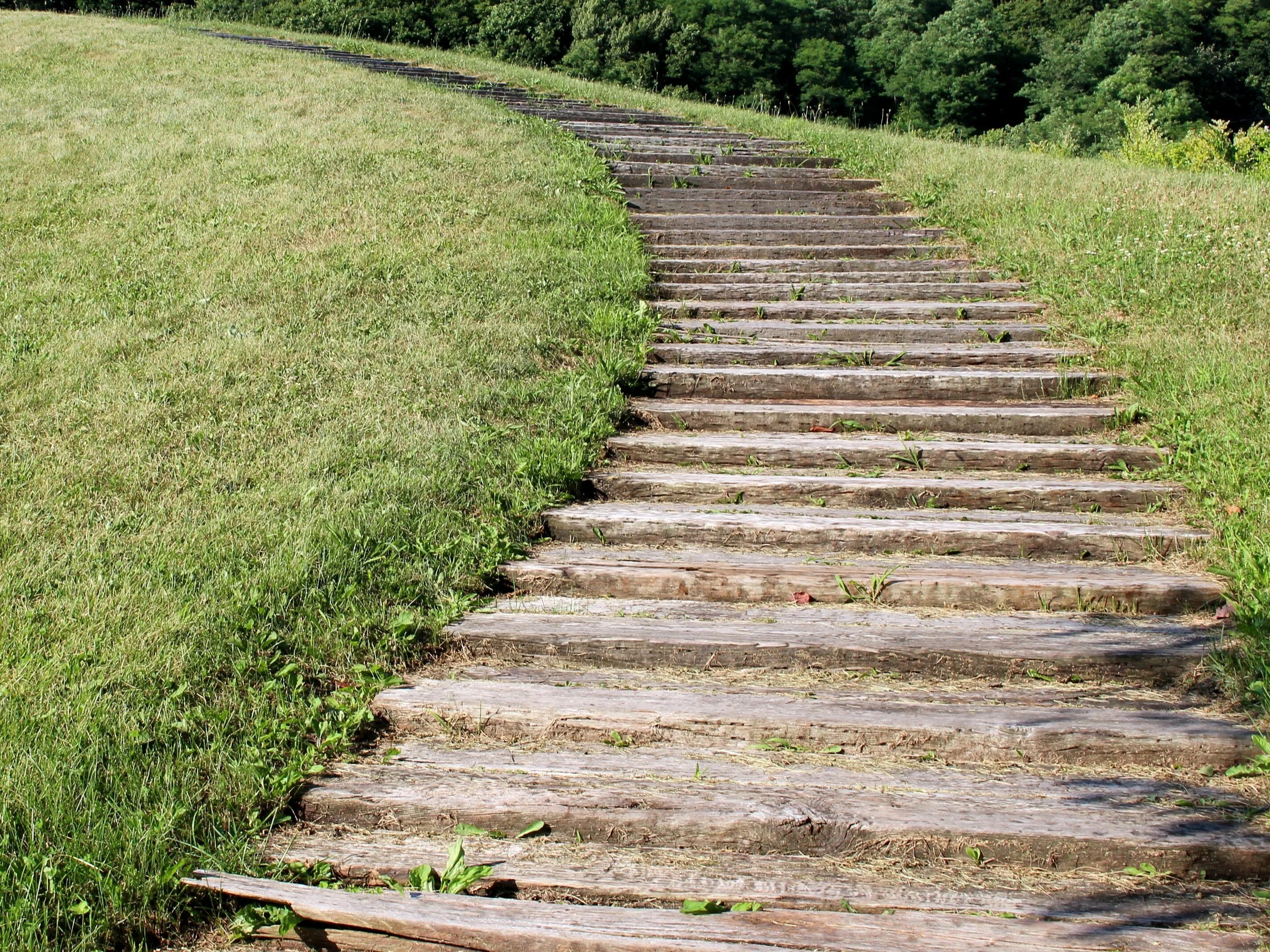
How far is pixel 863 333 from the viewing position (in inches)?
265

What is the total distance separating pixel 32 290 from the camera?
7199mm

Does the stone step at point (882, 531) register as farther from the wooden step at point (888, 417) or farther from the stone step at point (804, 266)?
the stone step at point (804, 266)

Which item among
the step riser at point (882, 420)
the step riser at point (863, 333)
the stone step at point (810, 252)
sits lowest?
the step riser at point (882, 420)

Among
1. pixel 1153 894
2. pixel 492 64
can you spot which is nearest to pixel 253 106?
pixel 492 64

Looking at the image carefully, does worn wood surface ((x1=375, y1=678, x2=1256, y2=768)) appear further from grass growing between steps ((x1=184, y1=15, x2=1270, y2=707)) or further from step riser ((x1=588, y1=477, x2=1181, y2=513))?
step riser ((x1=588, y1=477, x2=1181, y2=513))

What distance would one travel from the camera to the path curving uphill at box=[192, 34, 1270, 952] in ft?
8.00

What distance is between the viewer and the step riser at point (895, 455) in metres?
4.99

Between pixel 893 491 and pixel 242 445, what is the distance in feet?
10.5

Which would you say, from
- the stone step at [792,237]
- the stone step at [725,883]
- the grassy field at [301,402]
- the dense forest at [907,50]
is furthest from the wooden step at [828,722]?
the dense forest at [907,50]

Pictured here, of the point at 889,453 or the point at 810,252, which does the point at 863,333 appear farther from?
the point at 810,252

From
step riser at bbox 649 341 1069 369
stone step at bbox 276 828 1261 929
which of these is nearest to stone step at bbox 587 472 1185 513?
step riser at bbox 649 341 1069 369

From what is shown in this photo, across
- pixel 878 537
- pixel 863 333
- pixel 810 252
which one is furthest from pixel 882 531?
pixel 810 252

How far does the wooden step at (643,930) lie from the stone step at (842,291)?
223 inches

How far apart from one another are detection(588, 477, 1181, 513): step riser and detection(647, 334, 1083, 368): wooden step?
1.58 m
